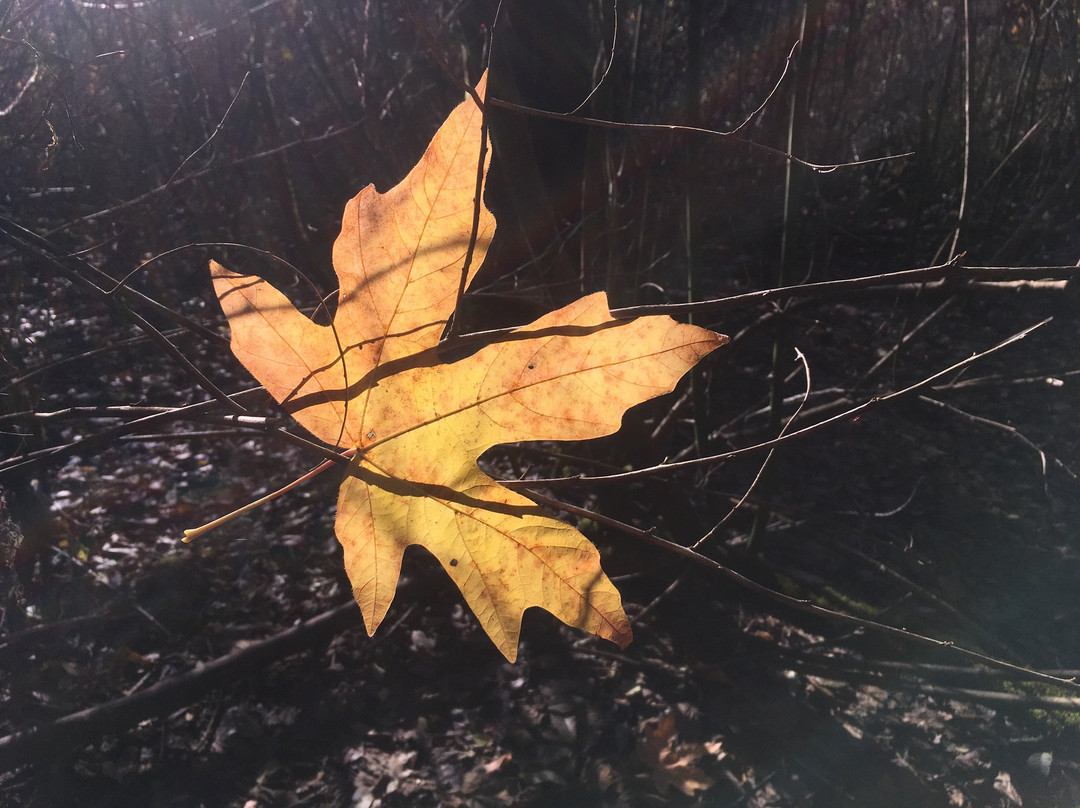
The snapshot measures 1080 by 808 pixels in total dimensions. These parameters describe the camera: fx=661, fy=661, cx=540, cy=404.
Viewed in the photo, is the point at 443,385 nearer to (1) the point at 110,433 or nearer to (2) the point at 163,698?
(1) the point at 110,433

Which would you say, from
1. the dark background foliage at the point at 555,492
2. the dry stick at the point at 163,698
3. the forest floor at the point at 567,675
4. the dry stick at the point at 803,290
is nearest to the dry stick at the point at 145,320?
the dry stick at the point at 803,290

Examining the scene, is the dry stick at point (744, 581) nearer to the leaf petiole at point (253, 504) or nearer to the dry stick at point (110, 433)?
the leaf petiole at point (253, 504)

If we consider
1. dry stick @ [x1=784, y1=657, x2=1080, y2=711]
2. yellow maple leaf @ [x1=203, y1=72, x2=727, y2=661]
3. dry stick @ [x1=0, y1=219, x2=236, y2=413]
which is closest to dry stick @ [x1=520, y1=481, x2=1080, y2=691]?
yellow maple leaf @ [x1=203, y1=72, x2=727, y2=661]

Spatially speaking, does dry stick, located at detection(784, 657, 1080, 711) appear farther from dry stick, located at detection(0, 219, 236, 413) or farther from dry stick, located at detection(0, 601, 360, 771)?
dry stick, located at detection(0, 219, 236, 413)

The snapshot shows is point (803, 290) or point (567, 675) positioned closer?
point (803, 290)

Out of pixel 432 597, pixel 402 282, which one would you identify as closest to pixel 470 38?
pixel 402 282

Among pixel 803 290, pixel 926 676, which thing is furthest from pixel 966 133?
pixel 926 676
